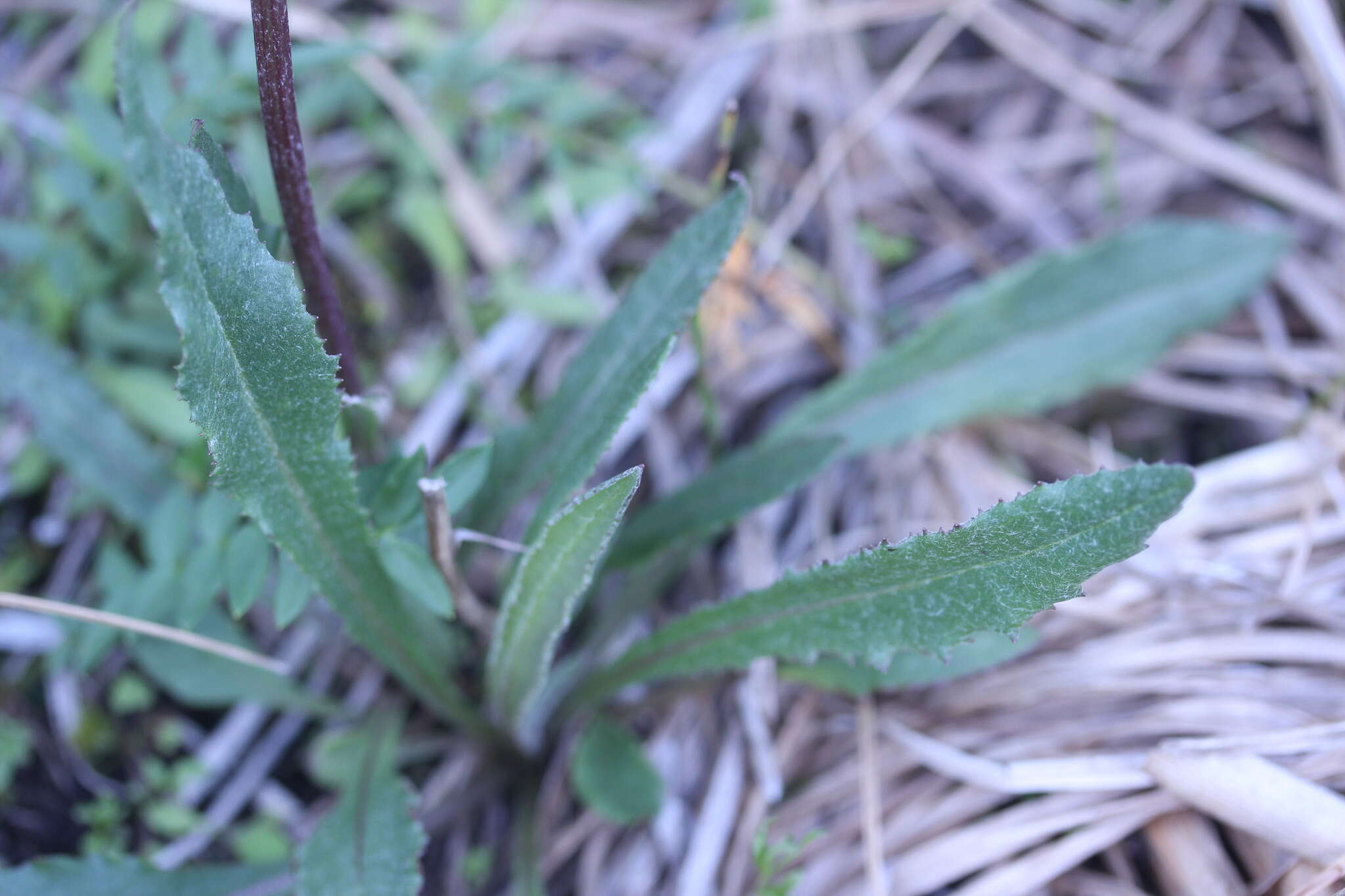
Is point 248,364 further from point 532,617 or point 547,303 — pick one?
point 547,303

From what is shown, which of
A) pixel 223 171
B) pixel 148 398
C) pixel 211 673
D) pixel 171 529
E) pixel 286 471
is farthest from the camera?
pixel 148 398

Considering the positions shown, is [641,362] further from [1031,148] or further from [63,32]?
[63,32]

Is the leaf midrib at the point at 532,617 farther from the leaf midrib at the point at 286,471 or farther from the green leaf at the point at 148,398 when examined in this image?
the green leaf at the point at 148,398

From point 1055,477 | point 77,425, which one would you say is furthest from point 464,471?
point 1055,477

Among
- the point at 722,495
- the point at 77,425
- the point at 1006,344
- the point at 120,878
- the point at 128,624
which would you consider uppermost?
the point at 1006,344

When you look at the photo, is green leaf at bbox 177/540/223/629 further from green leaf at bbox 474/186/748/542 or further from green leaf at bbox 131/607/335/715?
green leaf at bbox 474/186/748/542

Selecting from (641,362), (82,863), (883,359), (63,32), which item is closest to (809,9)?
(883,359)

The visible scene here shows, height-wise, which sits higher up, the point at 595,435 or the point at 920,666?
the point at 595,435
